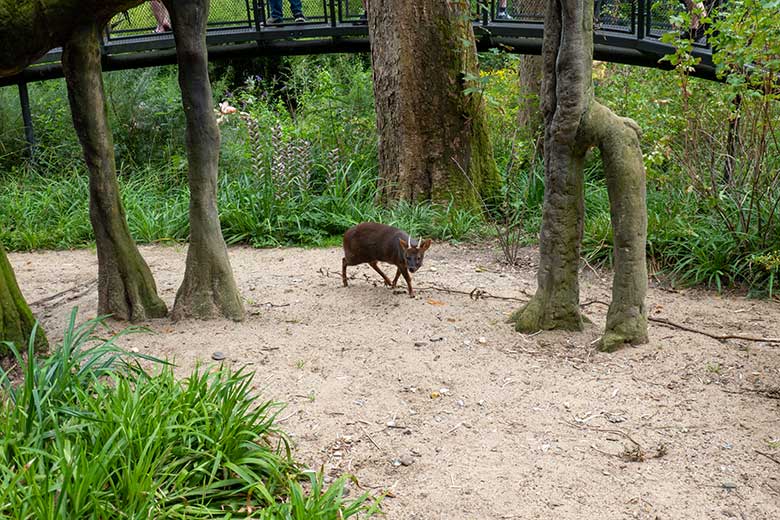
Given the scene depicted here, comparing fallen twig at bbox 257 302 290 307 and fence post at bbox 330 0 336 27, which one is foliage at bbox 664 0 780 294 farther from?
fence post at bbox 330 0 336 27

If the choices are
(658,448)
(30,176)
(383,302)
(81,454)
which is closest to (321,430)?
(81,454)

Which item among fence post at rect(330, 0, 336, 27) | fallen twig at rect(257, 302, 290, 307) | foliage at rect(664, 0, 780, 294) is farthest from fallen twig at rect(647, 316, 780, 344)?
fence post at rect(330, 0, 336, 27)

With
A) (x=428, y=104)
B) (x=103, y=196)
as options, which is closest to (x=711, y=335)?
(x=103, y=196)

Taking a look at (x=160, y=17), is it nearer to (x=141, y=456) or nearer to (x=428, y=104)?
(x=428, y=104)

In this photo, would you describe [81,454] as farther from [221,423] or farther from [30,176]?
[30,176]

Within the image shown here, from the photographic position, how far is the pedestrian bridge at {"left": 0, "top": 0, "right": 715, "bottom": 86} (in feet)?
34.6

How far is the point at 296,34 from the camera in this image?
38.7ft

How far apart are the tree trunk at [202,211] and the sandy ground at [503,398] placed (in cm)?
20

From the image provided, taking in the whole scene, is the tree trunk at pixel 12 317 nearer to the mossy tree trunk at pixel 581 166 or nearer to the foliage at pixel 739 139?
the mossy tree trunk at pixel 581 166

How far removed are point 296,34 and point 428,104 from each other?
3132mm

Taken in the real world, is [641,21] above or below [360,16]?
below

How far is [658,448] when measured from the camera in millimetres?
4449

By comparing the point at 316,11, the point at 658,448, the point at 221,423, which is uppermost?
the point at 316,11

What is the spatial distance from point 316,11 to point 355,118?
7.54 ft
